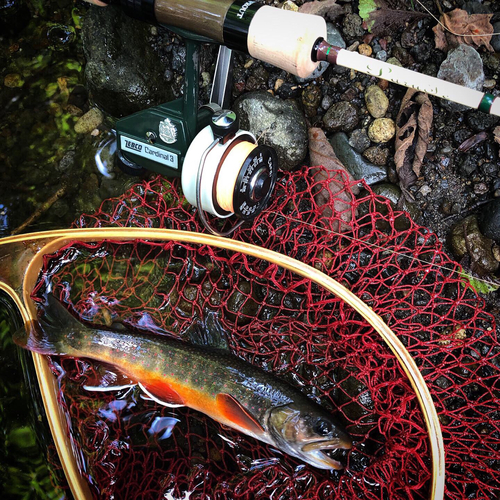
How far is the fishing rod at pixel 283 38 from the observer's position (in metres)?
2.13

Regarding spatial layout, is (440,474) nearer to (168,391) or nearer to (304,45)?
(168,391)

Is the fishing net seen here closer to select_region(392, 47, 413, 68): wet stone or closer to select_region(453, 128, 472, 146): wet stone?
select_region(453, 128, 472, 146): wet stone

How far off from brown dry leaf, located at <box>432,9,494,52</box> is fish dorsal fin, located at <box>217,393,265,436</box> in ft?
8.52

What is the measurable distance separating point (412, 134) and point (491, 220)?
74cm

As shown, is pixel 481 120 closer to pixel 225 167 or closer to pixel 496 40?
pixel 496 40

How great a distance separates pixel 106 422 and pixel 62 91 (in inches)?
96.1

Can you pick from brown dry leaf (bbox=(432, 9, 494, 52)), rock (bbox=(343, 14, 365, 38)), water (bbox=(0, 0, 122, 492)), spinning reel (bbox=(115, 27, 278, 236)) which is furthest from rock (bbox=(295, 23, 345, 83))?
water (bbox=(0, 0, 122, 492))

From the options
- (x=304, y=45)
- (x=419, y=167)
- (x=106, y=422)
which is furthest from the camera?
(x=419, y=167)

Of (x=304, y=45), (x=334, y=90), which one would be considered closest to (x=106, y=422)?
(x=304, y=45)

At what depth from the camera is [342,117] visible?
3318 millimetres

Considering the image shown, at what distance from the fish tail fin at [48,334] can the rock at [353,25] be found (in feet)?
8.51

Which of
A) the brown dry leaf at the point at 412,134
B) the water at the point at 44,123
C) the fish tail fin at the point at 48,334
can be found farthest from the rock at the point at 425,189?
the fish tail fin at the point at 48,334

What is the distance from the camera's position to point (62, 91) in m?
3.71

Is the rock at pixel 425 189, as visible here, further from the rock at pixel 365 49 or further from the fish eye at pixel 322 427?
the fish eye at pixel 322 427
